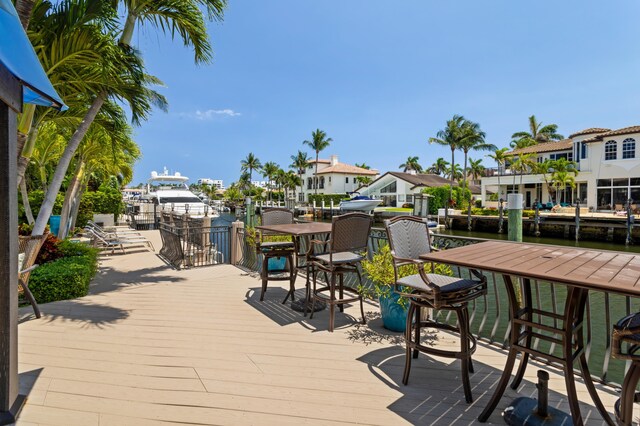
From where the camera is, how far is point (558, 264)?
78.5 inches

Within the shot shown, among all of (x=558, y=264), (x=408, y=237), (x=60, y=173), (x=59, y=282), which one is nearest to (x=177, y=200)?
(x=60, y=173)

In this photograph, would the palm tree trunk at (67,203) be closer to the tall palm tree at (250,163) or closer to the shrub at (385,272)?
the shrub at (385,272)

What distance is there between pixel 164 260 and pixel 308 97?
20.1 m

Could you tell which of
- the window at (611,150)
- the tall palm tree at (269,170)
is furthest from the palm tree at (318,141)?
the window at (611,150)

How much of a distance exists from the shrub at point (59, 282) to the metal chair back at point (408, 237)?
15.5ft

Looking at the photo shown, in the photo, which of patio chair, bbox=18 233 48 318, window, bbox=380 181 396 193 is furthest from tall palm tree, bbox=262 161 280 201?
patio chair, bbox=18 233 48 318

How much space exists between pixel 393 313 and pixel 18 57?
143 inches

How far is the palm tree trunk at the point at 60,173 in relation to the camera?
5145 millimetres

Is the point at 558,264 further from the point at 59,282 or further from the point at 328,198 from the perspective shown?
the point at 328,198

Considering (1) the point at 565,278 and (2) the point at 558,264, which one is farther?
(2) the point at 558,264

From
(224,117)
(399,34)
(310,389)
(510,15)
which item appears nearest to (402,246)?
(310,389)

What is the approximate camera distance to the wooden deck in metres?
2.21

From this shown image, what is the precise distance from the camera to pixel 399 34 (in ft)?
41.0

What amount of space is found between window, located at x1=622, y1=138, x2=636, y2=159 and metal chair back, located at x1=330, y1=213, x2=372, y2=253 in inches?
1289
